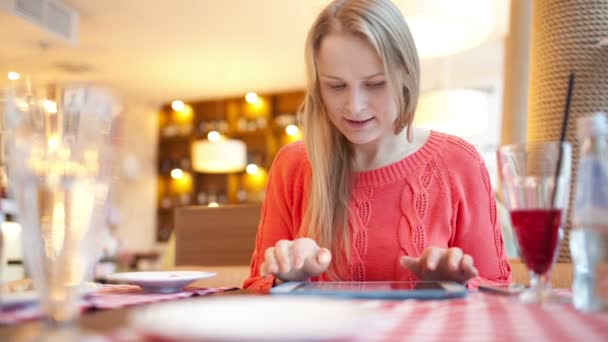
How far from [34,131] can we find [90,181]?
0.19ft

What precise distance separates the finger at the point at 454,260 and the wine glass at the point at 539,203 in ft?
0.44

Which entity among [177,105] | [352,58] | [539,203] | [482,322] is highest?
[177,105]

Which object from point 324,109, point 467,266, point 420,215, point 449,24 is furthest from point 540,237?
point 449,24

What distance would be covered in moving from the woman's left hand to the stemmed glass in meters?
0.48

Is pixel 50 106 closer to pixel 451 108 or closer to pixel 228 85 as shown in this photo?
pixel 451 108

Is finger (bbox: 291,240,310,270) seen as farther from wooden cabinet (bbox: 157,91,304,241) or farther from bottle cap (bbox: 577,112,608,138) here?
wooden cabinet (bbox: 157,91,304,241)

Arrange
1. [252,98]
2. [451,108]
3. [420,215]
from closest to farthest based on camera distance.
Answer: [420,215] < [451,108] < [252,98]

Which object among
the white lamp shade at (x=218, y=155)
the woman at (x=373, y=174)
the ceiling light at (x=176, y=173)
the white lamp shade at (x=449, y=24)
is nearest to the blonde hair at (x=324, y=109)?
the woman at (x=373, y=174)

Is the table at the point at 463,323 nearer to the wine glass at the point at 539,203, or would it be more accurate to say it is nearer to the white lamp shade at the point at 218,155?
the wine glass at the point at 539,203

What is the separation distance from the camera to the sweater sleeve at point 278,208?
50.2 inches

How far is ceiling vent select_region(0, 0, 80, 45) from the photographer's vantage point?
13.7 feet

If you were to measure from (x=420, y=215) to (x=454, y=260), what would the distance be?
424 millimetres

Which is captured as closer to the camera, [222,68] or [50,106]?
[50,106]

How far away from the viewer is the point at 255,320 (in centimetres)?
42
